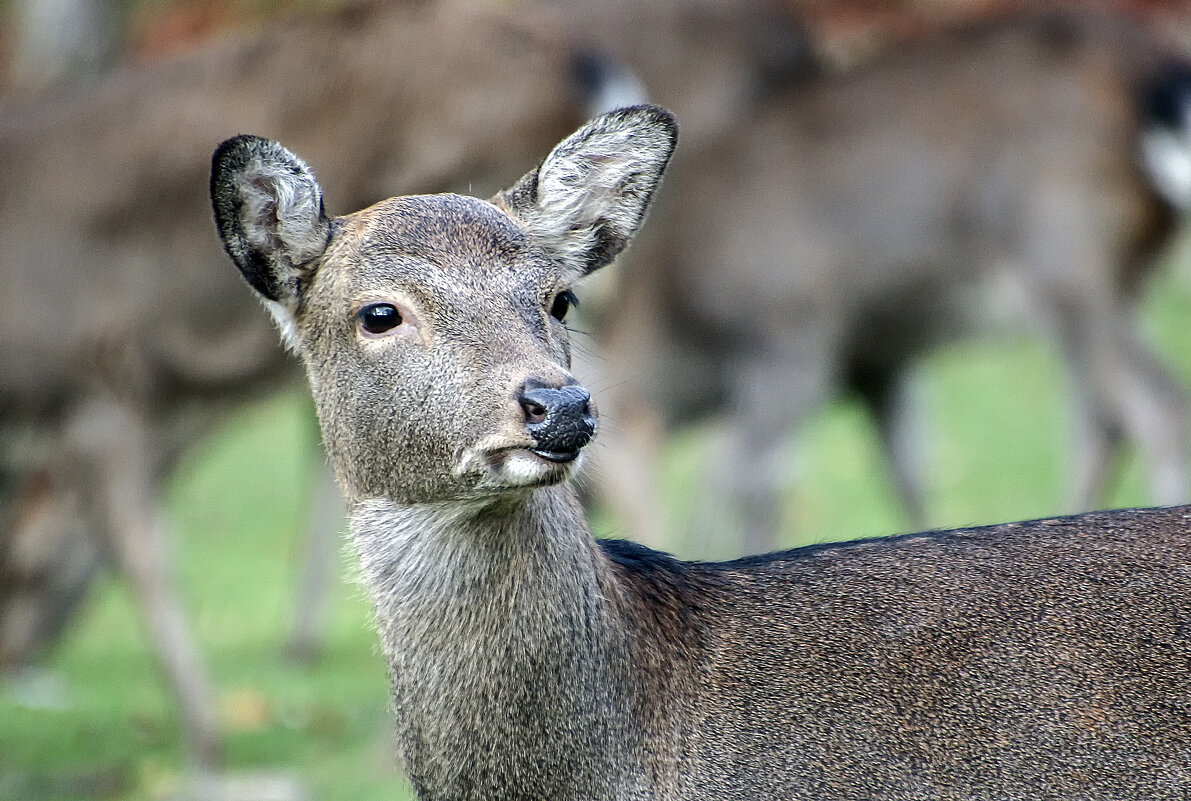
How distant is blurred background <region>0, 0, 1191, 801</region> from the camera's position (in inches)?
331

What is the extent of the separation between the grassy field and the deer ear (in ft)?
3.46

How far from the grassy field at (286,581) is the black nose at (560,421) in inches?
37.2

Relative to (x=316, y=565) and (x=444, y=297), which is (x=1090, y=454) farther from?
(x=444, y=297)

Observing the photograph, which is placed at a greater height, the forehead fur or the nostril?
the forehead fur

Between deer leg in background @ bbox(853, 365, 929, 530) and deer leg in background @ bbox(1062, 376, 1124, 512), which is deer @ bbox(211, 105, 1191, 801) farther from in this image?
deer leg in background @ bbox(853, 365, 929, 530)

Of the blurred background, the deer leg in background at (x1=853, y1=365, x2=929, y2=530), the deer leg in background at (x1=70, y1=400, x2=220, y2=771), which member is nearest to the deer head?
the blurred background

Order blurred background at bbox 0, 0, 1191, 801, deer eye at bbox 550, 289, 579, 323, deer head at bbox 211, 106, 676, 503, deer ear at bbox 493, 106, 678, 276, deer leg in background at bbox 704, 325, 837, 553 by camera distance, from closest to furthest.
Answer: deer head at bbox 211, 106, 676, 503
deer eye at bbox 550, 289, 579, 323
deer ear at bbox 493, 106, 678, 276
blurred background at bbox 0, 0, 1191, 801
deer leg in background at bbox 704, 325, 837, 553

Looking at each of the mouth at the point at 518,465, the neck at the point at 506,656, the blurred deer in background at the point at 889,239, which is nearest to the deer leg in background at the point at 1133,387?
the blurred deer in background at the point at 889,239

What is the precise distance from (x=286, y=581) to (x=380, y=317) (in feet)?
28.4

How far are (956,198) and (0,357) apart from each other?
17.7 ft

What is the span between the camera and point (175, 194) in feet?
28.5

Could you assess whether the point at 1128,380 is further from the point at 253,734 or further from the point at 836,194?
the point at 253,734

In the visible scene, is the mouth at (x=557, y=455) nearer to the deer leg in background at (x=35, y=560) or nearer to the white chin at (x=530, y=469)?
the white chin at (x=530, y=469)

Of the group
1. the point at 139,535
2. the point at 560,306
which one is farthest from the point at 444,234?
the point at 139,535
